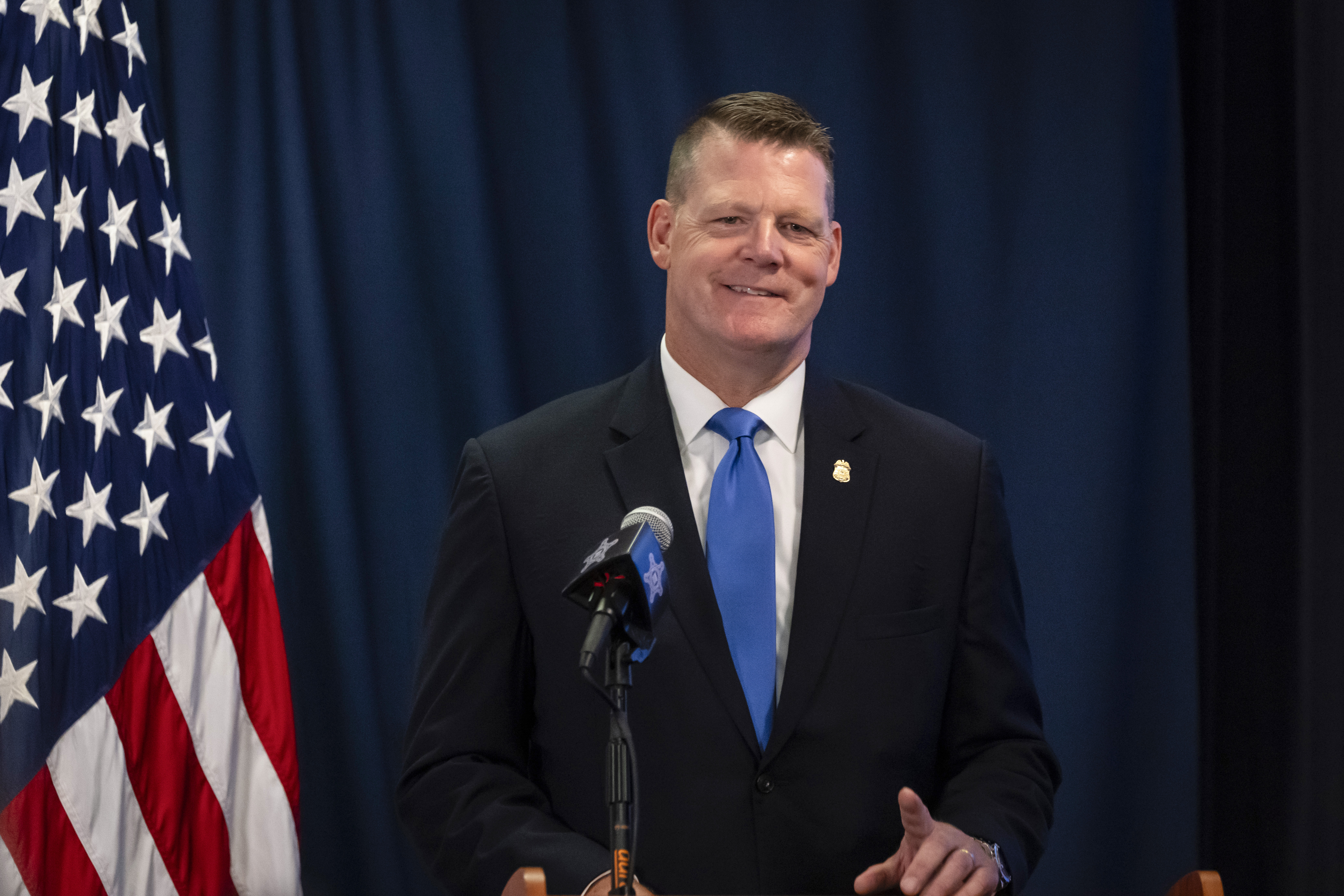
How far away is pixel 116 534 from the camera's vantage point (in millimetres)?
2611

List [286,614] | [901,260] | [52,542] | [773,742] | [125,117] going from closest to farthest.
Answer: [773,742]
[52,542]
[125,117]
[286,614]
[901,260]

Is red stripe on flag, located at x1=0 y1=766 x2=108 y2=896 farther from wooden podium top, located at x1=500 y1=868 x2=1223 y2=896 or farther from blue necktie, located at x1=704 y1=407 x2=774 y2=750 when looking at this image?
blue necktie, located at x1=704 y1=407 x2=774 y2=750

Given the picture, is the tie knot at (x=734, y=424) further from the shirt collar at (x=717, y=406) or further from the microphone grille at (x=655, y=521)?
the microphone grille at (x=655, y=521)

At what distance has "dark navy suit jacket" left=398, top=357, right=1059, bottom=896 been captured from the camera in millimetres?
1794

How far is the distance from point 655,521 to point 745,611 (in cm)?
57

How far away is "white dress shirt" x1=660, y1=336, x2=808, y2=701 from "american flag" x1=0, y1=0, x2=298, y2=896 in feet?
4.20

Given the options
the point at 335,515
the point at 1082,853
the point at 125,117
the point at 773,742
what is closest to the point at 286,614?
the point at 335,515

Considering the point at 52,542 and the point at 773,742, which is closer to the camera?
the point at 773,742

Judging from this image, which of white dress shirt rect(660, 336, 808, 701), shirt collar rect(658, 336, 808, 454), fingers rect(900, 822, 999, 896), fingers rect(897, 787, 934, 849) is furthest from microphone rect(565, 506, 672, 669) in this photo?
shirt collar rect(658, 336, 808, 454)

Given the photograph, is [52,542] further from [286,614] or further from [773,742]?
[773,742]

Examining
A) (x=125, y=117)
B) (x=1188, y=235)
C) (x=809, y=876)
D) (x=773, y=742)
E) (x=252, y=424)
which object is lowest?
(x=809, y=876)

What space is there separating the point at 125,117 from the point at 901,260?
1.93 meters

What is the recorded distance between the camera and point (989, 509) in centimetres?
205

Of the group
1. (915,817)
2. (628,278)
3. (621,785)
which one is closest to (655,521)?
(621,785)
